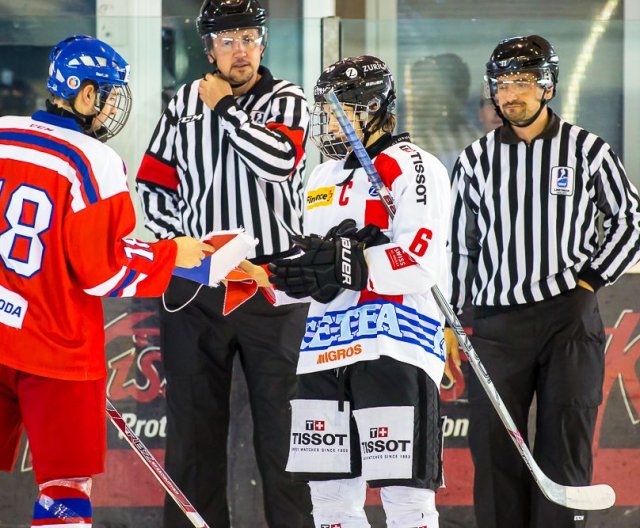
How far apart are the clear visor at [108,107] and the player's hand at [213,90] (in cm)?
47

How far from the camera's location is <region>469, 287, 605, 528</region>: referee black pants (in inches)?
133

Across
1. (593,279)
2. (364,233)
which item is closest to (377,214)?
(364,233)

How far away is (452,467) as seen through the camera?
13.8 ft

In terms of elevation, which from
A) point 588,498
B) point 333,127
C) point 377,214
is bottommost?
point 588,498

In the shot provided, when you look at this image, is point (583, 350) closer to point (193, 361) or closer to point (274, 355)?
point (274, 355)

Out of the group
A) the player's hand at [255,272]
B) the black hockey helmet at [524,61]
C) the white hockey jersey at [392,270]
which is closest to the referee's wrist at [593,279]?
the black hockey helmet at [524,61]

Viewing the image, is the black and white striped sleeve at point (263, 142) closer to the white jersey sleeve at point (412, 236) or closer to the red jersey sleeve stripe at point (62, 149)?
the white jersey sleeve at point (412, 236)

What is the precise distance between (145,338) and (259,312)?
0.85 meters

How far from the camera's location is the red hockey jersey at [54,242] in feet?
→ 8.76

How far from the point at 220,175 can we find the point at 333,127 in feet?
2.11

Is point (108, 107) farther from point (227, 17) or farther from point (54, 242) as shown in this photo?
point (227, 17)

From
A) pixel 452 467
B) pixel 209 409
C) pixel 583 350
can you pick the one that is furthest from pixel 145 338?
pixel 583 350

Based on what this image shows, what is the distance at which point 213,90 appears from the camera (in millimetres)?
3436

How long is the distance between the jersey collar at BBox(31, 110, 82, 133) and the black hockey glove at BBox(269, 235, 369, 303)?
586 mm
